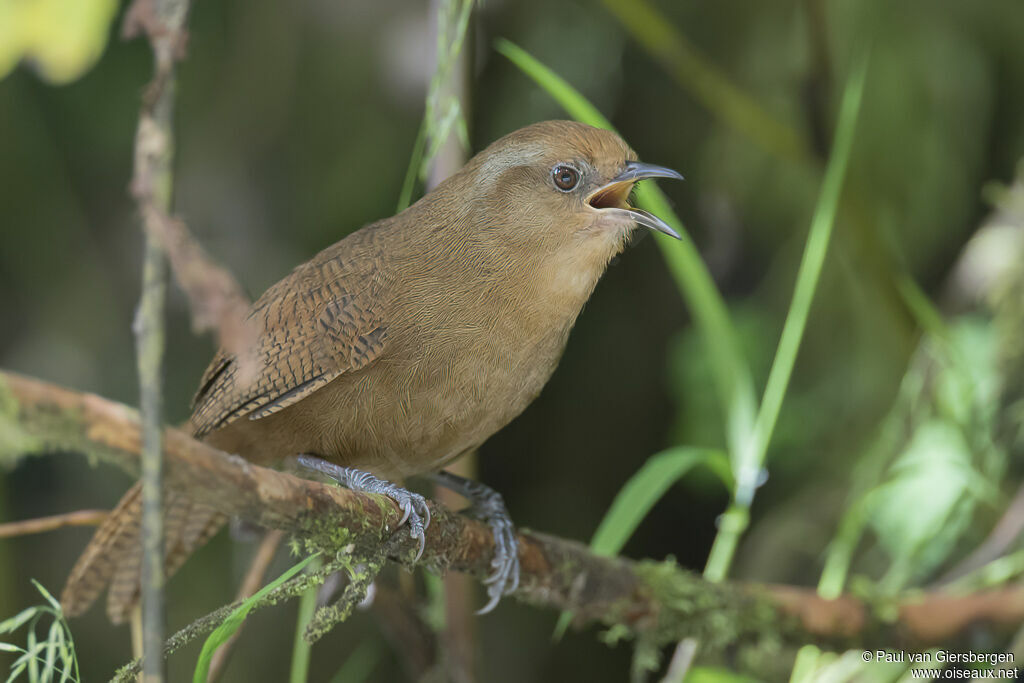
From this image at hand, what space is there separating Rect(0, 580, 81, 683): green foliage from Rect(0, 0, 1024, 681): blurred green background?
1.20 m

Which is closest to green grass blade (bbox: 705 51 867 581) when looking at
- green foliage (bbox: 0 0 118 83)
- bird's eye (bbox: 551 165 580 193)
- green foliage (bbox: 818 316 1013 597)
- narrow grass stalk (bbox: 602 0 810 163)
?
narrow grass stalk (bbox: 602 0 810 163)

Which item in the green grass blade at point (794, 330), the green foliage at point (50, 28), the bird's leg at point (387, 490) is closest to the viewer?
the green foliage at point (50, 28)

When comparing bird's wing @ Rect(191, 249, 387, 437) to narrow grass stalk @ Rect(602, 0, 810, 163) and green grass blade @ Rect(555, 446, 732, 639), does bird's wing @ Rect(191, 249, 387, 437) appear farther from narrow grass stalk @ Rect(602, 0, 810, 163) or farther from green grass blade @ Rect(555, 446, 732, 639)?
narrow grass stalk @ Rect(602, 0, 810, 163)

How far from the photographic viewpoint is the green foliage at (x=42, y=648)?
1.31m

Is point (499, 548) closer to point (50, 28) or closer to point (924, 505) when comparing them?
point (50, 28)

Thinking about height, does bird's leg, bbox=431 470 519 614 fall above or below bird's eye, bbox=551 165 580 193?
below

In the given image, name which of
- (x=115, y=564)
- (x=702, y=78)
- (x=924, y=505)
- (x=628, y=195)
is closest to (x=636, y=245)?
(x=702, y=78)

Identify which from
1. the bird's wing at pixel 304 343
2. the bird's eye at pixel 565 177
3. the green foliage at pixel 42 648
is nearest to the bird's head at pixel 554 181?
the bird's eye at pixel 565 177

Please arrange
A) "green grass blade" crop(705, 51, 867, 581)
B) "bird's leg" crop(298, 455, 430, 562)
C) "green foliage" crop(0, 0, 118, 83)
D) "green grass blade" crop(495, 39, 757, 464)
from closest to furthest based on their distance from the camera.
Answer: "green foliage" crop(0, 0, 118, 83) < "bird's leg" crop(298, 455, 430, 562) < "green grass blade" crop(495, 39, 757, 464) < "green grass blade" crop(705, 51, 867, 581)

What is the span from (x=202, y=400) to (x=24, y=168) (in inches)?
50.5

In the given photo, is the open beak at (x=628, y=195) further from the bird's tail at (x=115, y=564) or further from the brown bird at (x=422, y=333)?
the bird's tail at (x=115, y=564)

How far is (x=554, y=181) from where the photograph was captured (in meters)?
2.02

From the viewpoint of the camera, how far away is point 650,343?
366 cm

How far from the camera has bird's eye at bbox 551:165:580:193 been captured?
6.63 ft
